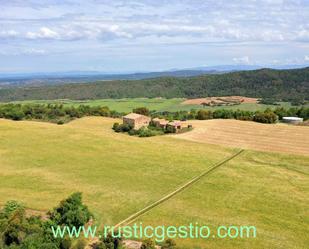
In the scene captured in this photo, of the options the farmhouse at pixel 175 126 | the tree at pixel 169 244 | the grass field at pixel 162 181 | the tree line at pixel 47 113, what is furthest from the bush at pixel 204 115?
the tree at pixel 169 244

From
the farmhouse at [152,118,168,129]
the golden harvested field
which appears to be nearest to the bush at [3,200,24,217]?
the golden harvested field

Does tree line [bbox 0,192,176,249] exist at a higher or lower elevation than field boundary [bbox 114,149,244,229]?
higher

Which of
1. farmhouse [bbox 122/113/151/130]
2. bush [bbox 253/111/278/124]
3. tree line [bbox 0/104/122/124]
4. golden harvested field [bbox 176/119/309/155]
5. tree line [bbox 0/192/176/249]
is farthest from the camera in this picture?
tree line [bbox 0/104/122/124]

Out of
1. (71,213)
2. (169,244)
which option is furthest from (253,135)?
(169,244)

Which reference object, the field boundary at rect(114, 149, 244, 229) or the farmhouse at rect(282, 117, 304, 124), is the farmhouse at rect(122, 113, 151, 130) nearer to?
the field boundary at rect(114, 149, 244, 229)

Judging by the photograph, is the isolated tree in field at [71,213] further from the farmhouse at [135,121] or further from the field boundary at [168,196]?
the farmhouse at [135,121]

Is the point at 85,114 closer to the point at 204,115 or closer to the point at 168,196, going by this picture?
the point at 204,115
